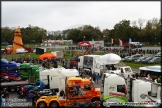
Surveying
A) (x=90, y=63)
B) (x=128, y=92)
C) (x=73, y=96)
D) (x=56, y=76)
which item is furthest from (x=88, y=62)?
(x=128, y=92)

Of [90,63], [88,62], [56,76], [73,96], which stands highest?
[88,62]

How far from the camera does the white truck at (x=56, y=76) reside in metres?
19.7

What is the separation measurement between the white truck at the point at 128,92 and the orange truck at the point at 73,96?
0.84 meters

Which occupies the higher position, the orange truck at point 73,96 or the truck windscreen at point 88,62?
the truck windscreen at point 88,62

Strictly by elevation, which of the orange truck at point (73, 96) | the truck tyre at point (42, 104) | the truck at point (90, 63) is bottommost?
the truck tyre at point (42, 104)

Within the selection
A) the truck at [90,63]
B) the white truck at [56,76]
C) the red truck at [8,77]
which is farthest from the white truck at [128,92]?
the truck at [90,63]

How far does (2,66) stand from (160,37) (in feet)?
205

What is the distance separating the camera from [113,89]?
15773 millimetres

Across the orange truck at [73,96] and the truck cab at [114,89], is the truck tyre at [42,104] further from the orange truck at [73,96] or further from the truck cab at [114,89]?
the truck cab at [114,89]

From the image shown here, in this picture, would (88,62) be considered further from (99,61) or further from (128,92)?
(128,92)

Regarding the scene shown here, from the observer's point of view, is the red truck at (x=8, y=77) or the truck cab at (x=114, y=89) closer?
the truck cab at (x=114, y=89)

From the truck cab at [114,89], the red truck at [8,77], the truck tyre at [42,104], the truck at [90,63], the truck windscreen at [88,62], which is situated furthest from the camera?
the truck windscreen at [88,62]

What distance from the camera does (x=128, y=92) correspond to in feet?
51.4

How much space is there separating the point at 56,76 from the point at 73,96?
5.49 meters
